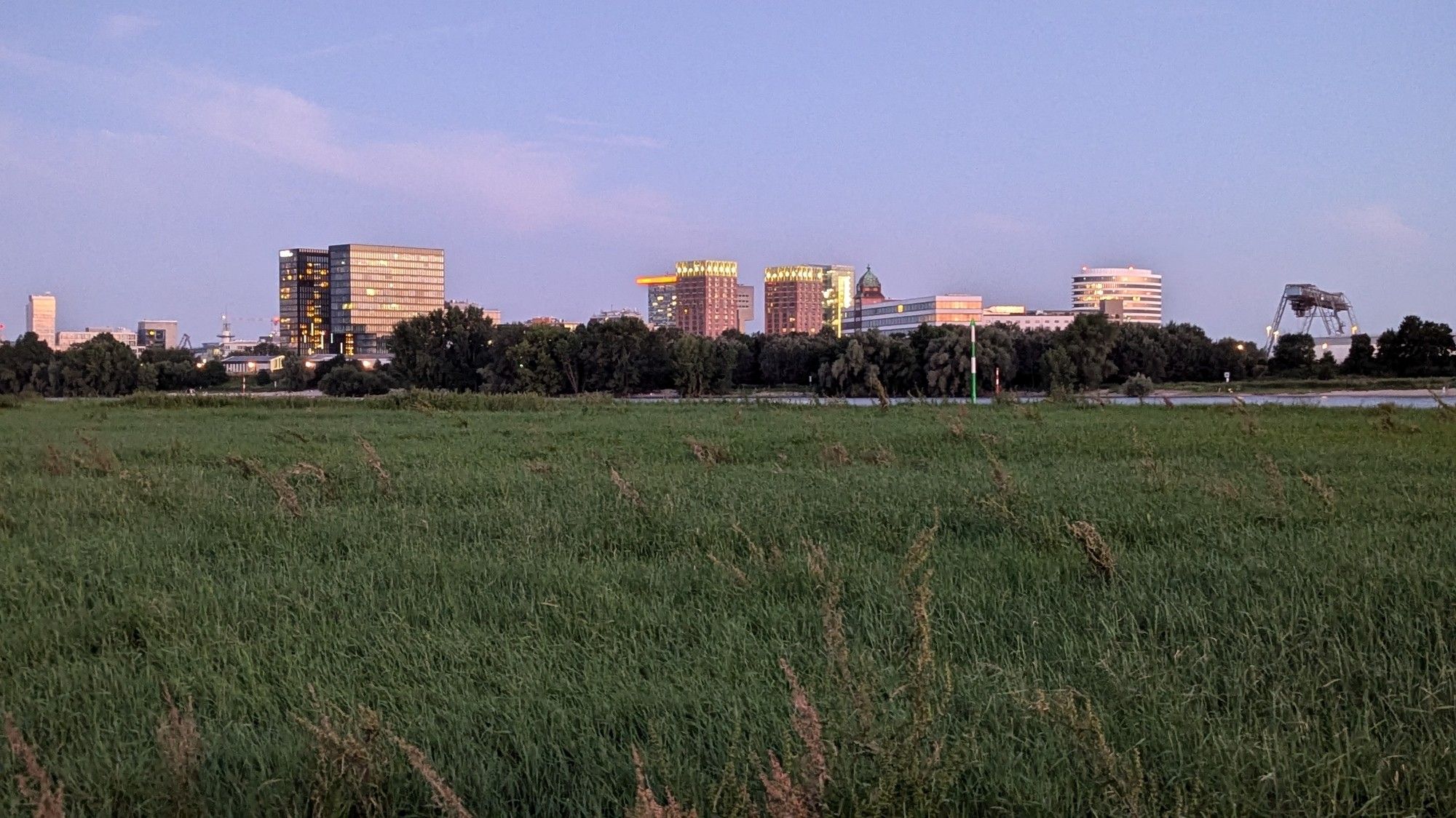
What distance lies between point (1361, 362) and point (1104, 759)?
83471 millimetres

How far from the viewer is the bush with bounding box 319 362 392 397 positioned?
276 feet

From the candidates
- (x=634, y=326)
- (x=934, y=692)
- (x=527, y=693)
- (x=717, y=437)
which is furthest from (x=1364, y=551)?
(x=634, y=326)

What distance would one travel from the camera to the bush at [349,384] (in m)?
84.2

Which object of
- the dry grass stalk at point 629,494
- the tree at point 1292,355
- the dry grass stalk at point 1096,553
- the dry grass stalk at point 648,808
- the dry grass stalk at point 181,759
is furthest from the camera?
the tree at point 1292,355

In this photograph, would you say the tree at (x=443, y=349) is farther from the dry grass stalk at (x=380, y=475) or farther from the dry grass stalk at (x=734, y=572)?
the dry grass stalk at (x=734, y=572)

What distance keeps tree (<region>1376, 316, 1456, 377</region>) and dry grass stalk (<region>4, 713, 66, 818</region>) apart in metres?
81.9

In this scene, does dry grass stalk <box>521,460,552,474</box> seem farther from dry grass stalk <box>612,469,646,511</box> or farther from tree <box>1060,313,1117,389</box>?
tree <box>1060,313,1117,389</box>

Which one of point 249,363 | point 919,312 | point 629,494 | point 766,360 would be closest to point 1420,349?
point 766,360

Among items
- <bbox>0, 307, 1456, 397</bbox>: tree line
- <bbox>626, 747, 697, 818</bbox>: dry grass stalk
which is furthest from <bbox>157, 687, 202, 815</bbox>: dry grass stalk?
<bbox>0, 307, 1456, 397</bbox>: tree line

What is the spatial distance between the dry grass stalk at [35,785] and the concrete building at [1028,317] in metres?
154

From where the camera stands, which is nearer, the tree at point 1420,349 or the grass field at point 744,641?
the grass field at point 744,641

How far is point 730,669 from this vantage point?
15.0ft

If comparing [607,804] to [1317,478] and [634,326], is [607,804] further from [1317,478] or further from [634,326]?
[634,326]

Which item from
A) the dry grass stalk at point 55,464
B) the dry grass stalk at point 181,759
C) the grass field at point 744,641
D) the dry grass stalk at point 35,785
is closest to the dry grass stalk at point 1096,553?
the grass field at point 744,641
